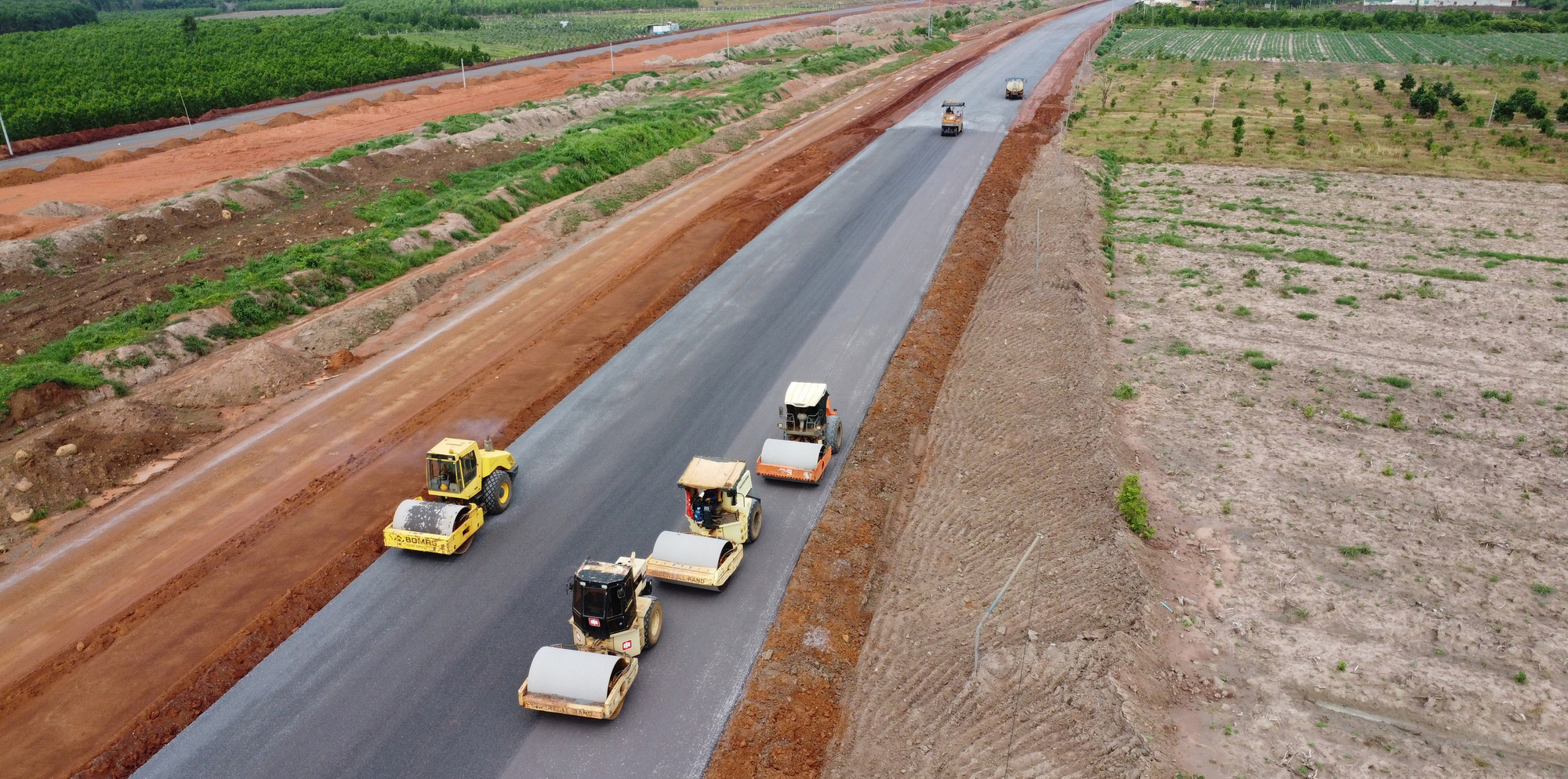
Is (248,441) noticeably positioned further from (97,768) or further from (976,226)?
(976,226)

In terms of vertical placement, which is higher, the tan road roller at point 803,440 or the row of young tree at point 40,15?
the row of young tree at point 40,15

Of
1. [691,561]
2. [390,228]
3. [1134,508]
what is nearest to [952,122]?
[390,228]

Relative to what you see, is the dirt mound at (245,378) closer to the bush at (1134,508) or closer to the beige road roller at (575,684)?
the beige road roller at (575,684)

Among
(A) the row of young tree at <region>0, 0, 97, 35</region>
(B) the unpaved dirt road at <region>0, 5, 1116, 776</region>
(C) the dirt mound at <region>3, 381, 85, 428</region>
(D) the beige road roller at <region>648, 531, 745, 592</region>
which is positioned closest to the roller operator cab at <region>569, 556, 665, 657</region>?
(D) the beige road roller at <region>648, 531, 745, 592</region>

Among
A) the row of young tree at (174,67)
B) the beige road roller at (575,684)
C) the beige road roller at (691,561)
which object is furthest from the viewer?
the row of young tree at (174,67)

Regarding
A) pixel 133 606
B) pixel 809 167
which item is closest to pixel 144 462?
pixel 133 606

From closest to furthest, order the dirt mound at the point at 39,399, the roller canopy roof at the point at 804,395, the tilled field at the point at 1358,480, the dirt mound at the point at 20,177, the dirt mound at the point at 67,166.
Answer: the tilled field at the point at 1358,480
the roller canopy roof at the point at 804,395
the dirt mound at the point at 39,399
the dirt mound at the point at 20,177
the dirt mound at the point at 67,166

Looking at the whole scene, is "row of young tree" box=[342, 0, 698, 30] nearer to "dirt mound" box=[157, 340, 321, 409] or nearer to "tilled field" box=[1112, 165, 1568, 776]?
"dirt mound" box=[157, 340, 321, 409]

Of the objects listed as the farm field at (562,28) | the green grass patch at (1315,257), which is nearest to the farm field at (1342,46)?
the farm field at (562,28)

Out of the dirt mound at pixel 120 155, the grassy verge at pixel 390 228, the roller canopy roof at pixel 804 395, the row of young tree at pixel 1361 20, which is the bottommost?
the roller canopy roof at pixel 804 395
